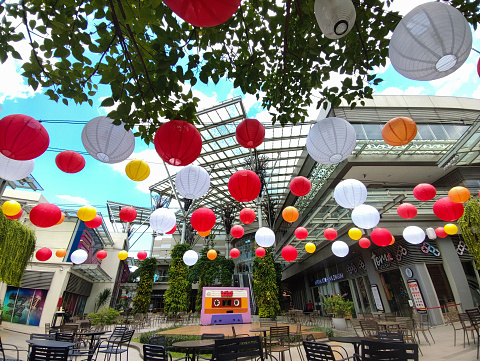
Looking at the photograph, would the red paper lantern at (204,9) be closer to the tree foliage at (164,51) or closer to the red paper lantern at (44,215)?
the tree foliage at (164,51)

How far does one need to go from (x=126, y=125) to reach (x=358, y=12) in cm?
318

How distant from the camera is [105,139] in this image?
301cm

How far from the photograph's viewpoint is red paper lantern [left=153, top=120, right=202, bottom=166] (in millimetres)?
2373

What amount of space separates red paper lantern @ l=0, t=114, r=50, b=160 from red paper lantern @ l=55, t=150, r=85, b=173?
56.3 inches

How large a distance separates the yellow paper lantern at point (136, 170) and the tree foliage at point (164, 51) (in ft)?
4.42

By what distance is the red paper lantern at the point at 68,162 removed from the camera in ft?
13.5

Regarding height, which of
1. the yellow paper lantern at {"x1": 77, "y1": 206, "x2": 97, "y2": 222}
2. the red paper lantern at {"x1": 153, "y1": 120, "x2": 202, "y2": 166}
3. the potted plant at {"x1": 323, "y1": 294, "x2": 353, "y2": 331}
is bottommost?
the potted plant at {"x1": 323, "y1": 294, "x2": 353, "y2": 331}

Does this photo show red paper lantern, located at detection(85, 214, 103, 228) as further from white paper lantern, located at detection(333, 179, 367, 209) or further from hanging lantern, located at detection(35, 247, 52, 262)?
white paper lantern, located at detection(333, 179, 367, 209)

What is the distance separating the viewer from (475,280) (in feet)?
34.0

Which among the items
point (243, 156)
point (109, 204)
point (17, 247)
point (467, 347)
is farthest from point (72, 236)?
point (467, 347)

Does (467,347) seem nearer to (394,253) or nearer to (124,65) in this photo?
(394,253)

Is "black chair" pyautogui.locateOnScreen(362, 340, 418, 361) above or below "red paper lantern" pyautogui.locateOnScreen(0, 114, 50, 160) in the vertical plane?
below

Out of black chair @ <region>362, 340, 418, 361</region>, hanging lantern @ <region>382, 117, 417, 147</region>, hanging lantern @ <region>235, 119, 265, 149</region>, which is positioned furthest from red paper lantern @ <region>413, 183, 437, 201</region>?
hanging lantern @ <region>235, 119, 265, 149</region>

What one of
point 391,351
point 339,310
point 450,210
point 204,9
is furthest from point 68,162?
point 339,310
